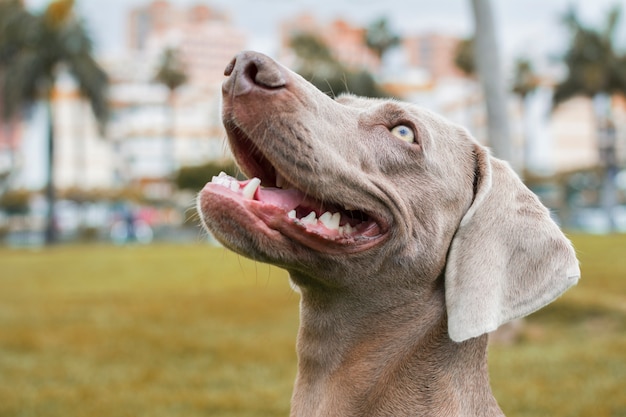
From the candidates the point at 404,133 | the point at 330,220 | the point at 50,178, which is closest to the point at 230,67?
the point at 330,220

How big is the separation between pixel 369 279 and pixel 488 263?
16.8 inches

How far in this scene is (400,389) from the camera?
9.98 ft

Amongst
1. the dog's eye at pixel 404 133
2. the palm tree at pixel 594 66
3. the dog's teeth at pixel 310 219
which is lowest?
the palm tree at pixel 594 66

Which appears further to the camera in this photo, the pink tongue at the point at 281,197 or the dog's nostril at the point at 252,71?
the pink tongue at the point at 281,197

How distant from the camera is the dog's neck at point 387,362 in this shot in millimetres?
3023

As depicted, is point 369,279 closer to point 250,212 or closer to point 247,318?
point 250,212

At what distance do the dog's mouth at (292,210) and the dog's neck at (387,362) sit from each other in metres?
0.25

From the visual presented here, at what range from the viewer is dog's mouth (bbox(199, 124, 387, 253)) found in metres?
2.74

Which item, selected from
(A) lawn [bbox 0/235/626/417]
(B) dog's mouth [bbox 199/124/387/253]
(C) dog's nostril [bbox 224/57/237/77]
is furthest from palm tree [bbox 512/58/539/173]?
(C) dog's nostril [bbox 224/57/237/77]

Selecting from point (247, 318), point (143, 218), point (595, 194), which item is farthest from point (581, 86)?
point (247, 318)

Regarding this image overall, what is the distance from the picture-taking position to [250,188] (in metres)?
2.77

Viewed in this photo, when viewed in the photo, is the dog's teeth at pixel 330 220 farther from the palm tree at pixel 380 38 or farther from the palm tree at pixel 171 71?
the palm tree at pixel 171 71

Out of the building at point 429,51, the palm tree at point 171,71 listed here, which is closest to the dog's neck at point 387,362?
the palm tree at point 171,71

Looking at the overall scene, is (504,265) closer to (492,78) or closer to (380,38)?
(492,78)
